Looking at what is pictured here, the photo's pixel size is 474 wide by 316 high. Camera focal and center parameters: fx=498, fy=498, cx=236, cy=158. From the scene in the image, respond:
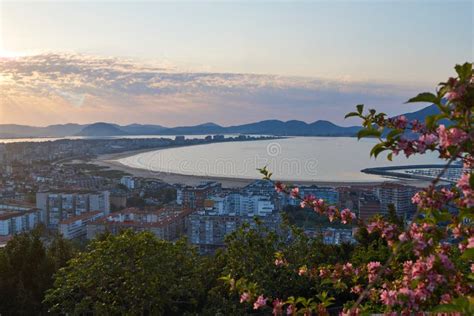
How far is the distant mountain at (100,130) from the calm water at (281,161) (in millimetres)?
12710

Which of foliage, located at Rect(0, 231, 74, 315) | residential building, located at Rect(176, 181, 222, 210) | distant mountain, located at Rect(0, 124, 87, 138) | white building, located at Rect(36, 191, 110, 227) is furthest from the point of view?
distant mountain, located at Rect(0, 124, 87, 138)

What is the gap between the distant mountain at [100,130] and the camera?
79312mm

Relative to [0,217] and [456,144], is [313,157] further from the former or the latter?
[456,144]

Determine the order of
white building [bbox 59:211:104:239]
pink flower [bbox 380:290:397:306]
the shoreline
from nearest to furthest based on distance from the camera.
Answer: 1. pink flower [bbox 380:290:397:306]
2. white building [bbox 59:211:104:239]
3. the shoreline

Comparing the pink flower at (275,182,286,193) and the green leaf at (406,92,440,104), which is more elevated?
the green leaf at (406,92,440,104)

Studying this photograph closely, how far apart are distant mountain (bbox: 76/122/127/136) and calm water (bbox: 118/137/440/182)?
12.7m

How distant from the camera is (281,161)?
42.2 m

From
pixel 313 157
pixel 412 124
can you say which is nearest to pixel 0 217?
pixel 412 124

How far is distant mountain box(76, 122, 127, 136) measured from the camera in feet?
260

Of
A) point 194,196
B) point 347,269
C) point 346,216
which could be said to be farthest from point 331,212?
point 194,196

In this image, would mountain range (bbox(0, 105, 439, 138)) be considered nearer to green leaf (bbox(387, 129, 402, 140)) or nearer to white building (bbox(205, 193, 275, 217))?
white building (bbox(205, 193, 275, 217))

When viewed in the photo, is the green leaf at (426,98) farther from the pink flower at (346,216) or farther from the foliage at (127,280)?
the foliage at (127,280)

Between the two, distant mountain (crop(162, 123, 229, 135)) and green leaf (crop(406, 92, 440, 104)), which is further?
distant mountain (crop(162, 123, 229, 135))


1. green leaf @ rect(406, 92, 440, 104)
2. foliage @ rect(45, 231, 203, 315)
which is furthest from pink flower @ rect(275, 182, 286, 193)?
foliage @ rect(45, 231, 203, 315)
